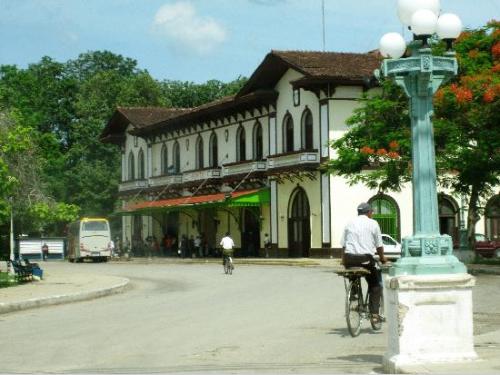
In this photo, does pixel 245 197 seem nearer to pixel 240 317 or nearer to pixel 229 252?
pixel 229 252

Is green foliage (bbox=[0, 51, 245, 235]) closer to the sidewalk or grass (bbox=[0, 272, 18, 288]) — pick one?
grass (bbox=[0, 272, 18, 288])

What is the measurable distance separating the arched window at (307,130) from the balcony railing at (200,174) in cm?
990

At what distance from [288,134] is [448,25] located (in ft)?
132

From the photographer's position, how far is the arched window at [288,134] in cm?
5238

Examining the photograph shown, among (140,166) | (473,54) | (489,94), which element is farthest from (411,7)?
(140,166)

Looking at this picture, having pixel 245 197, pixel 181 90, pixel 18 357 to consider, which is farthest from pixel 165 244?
pixel 18 357

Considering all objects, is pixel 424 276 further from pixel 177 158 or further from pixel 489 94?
pixel 177 158

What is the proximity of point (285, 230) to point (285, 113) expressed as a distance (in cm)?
629

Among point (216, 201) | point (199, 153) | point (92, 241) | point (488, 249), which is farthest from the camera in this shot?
point (199, 153)

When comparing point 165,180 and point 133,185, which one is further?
point 133,185

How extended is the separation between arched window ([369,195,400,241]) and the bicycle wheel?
116 feet

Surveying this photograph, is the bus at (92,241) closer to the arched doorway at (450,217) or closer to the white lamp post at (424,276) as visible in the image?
the arched doorway at (450,217)

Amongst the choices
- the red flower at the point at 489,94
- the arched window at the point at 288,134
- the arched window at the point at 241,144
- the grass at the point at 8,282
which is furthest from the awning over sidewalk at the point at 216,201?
the red flower at the point at 489,94

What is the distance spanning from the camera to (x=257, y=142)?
185 feet
